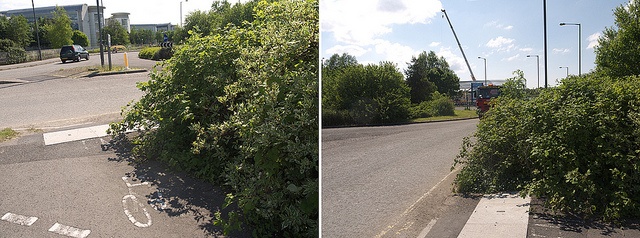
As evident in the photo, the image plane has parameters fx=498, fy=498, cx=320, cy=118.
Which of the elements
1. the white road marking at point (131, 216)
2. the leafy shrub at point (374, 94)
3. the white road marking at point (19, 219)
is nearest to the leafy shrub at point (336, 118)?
the leafy shrub at point (374, 94)

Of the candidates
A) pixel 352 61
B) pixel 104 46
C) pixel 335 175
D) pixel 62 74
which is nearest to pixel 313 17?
pixel 352 61

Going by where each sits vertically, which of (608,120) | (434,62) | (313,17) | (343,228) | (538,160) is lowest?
(343,228)

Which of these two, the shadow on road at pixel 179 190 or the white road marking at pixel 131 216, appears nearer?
the white road marking at pixel 131 216

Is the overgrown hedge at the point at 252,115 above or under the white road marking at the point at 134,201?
above

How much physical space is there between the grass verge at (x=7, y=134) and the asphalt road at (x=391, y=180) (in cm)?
174

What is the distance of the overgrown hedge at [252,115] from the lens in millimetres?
2330

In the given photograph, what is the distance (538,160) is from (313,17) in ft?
5.18

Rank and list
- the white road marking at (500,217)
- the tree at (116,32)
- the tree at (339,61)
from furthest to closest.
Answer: the tree at (116,32) → the tree at (339,61) → the white road marking at (500,217)

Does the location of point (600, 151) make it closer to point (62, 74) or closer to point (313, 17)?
point (313, 17)

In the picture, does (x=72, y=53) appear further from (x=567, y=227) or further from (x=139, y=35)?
(x=567, y=227)

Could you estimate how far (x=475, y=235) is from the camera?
1.48m

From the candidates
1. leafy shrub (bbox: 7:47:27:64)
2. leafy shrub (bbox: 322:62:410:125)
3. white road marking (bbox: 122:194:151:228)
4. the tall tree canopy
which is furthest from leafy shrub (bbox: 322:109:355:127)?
leafy shrub (bbox: 7:47:27:64)

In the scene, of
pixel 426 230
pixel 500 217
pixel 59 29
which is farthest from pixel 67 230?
pixel 500 217

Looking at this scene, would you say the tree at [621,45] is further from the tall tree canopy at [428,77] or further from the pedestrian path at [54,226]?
the pedestrian path at [54,226]
